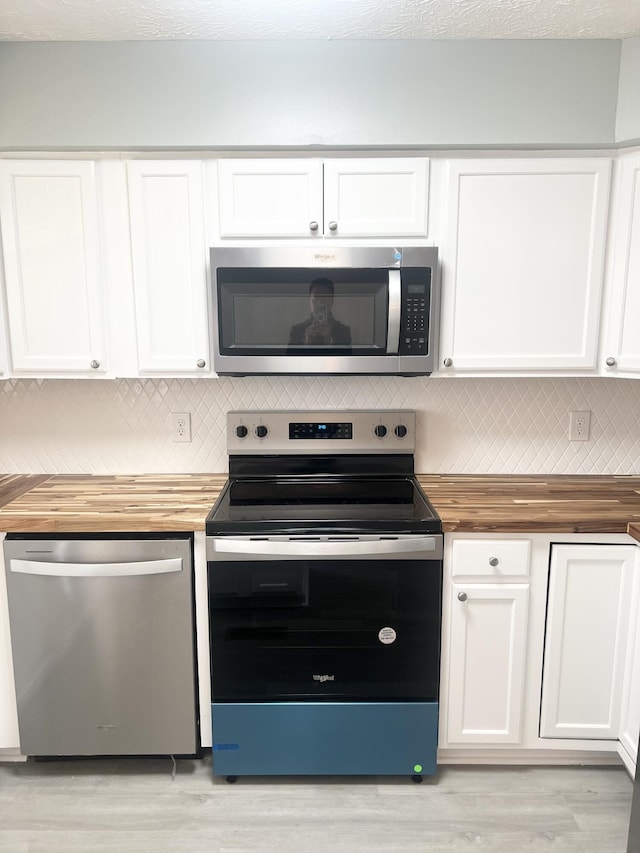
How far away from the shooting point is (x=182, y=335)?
2.00m

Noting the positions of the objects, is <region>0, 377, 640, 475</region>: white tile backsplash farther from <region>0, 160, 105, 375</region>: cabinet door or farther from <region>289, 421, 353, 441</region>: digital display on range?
<region>0, 160, 105, 375</region>: cabinet door

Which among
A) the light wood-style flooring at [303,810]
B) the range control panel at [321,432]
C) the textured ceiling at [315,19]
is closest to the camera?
the textured ceiling at [315,19]

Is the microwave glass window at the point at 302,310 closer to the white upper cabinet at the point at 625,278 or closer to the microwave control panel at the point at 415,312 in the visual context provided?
the microwave control panel at the point at 415,312

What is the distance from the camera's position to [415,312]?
1.89 meters

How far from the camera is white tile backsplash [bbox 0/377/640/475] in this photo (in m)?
2.31

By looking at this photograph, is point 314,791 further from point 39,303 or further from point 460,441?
point 39,303

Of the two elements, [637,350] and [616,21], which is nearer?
[616,21]

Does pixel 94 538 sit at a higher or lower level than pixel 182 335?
lower

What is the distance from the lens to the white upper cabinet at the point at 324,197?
1.88 metres

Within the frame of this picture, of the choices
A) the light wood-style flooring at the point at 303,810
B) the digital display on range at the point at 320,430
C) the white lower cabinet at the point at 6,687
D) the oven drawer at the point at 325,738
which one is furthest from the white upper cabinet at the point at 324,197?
the light wood-style flooring at the point at 303,810

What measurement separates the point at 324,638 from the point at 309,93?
1.79 meters

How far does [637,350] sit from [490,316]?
1.69ft

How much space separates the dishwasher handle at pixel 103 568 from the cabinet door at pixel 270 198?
1126 millimetres

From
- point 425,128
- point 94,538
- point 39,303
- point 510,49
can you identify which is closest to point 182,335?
point 39,303
